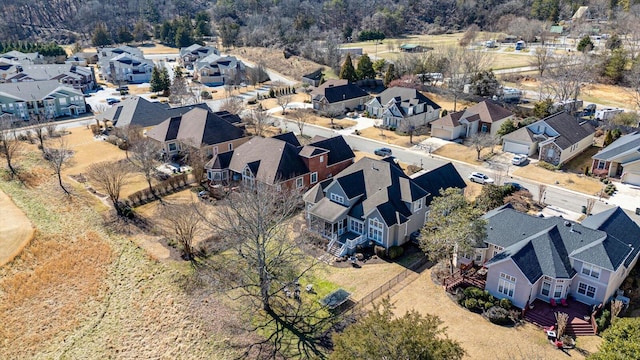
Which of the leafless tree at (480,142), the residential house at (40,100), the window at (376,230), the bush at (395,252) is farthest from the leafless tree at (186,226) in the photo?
the residential house at (40,100)

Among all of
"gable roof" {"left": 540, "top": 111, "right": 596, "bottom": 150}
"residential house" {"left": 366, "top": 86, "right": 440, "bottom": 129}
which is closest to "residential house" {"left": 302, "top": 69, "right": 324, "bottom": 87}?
"residential house" {"left": 366, "top": 86, "right": 440, "bottom": 129}

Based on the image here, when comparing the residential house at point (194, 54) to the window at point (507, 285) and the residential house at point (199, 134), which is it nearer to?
the residential house at point (199, 134)

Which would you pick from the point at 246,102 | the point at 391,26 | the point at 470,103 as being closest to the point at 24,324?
the point at 246,102

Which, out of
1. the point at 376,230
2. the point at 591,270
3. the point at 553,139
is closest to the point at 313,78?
the point at 553,139

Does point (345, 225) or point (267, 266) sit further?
point (345, 225)

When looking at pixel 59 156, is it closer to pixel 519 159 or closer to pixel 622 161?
pixel 519 159

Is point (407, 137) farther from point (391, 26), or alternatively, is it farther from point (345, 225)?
point (391, 26)
